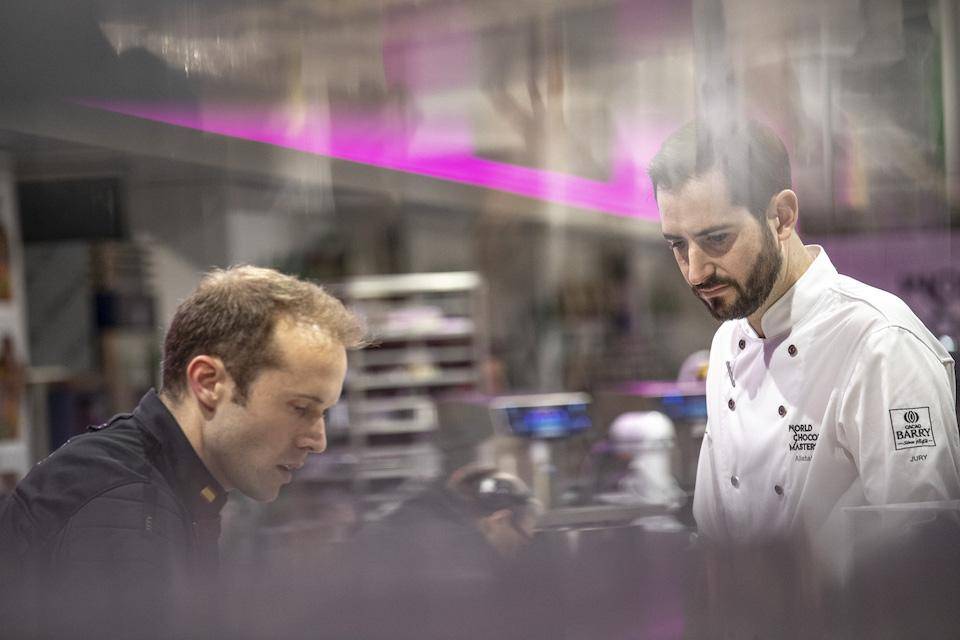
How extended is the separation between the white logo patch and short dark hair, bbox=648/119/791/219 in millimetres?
199

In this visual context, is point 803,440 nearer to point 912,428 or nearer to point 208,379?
point 912,428

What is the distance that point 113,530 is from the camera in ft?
2.21

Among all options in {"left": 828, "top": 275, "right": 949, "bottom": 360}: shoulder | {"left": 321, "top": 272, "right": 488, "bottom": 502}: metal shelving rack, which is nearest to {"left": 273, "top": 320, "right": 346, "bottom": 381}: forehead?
{"left": 828, "top": 275, "right": 949, "bottom": 360}: shoulder

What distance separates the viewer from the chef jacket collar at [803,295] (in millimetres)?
825

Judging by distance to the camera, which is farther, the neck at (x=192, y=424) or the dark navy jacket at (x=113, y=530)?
the neck at (x=192, y=424)

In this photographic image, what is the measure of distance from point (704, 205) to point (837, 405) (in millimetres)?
216

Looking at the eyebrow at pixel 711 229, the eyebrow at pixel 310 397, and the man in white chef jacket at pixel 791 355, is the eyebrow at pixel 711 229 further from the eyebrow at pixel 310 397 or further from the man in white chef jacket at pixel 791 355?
the eyebrow at pixel 310 397

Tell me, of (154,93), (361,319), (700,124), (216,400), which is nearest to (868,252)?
(700,124)

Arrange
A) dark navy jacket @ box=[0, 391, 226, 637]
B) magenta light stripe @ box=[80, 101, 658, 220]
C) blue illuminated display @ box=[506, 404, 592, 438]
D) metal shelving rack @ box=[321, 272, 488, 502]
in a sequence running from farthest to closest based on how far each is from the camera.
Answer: metal shelving rack @ box=[321, 272, 488, 502], blue illuminated display @ box=[506, 404, 592, 438], magenta light stripe @ box=[80, 101, 658, 220], dark navy jacket @ box=[0, 391, 226, 637]

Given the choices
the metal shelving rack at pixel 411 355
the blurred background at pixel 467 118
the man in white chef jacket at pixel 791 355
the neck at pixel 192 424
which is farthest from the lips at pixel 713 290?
the metal shelving rack at pixel 411 355

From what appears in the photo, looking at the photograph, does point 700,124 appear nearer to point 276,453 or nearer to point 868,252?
point 868,252

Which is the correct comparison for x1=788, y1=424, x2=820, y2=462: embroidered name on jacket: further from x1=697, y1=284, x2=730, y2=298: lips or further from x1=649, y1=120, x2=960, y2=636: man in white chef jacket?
x1=697, y1=284, x2=730, y2=298: lips

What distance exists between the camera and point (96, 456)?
0.80 meters

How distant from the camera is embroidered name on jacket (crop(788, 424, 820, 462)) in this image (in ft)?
2.62
